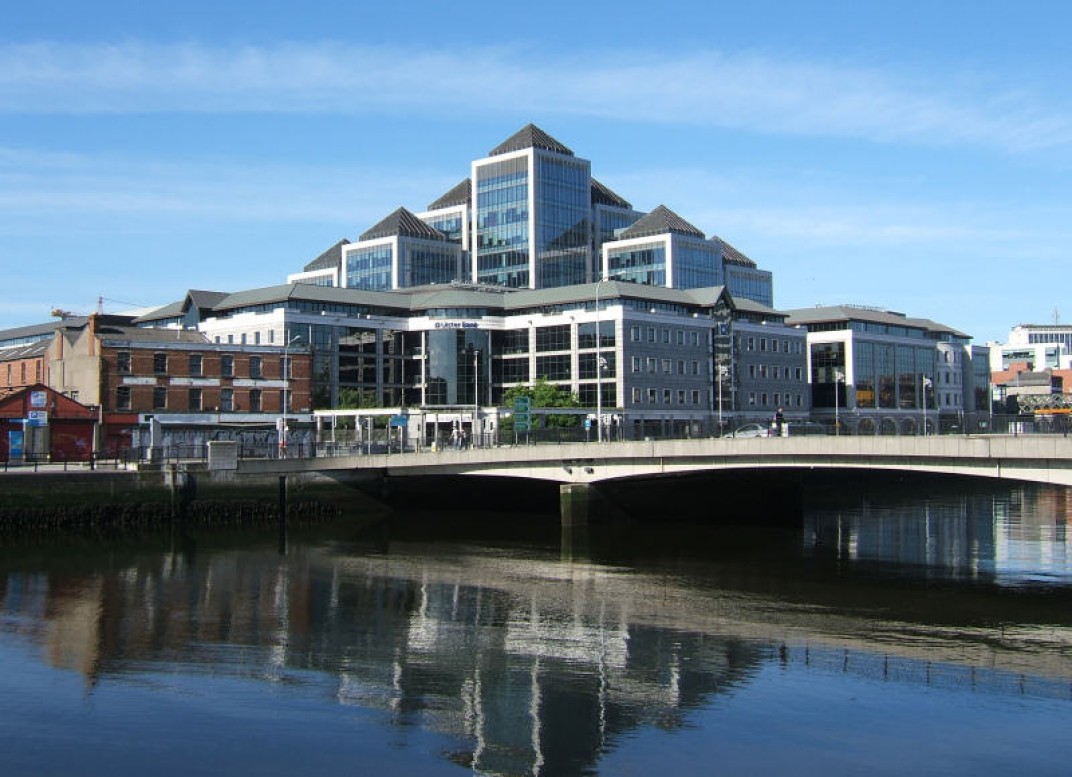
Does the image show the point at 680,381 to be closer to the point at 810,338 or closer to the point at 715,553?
the point at 810,338

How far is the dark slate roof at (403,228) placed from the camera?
166000 millimetres

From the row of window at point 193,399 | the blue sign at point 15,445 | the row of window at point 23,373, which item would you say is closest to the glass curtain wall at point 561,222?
the row of window at point 193,399

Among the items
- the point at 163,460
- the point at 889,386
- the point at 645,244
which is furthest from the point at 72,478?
the point at 889,386

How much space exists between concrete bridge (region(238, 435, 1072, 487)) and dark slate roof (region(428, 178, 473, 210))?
102308 mm

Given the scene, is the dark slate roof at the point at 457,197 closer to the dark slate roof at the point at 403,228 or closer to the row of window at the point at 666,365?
the dark slate roof at the point at 403,228

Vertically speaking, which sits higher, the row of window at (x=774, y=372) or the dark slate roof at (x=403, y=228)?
the dark slate roof at (x=403, y=228)

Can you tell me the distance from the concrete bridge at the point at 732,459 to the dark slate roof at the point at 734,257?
107 m

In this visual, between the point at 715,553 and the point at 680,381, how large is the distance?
6605cm

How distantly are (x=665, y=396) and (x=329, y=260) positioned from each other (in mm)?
83608

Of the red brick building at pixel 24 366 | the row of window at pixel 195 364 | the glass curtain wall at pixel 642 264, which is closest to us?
the row of window at pixel 195 364

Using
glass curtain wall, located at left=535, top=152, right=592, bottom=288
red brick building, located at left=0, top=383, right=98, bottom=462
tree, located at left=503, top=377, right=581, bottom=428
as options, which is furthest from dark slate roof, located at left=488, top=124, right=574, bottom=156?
red brick building, located at left=0, top=383, right=98, bottom=462

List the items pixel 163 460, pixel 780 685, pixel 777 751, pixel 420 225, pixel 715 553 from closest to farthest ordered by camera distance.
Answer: pixel 777 751 < pixel 780 685 < pixel 715 553 < pixel 163 460 < pixel 420 225

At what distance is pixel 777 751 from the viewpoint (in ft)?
79.3

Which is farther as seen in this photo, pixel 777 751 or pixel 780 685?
pixel 780 685
